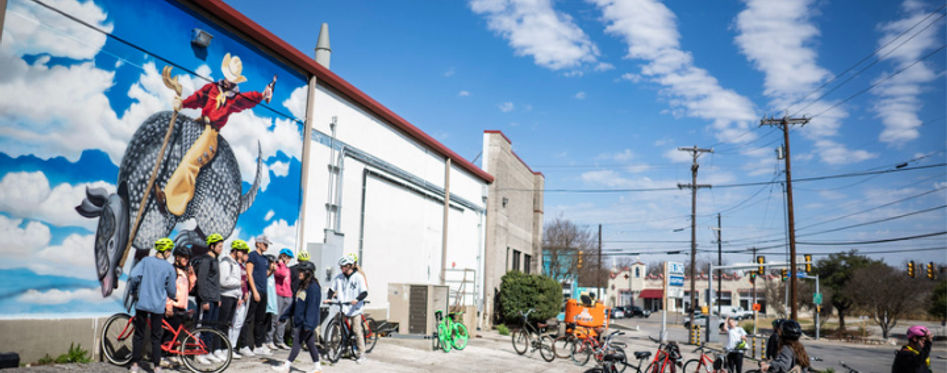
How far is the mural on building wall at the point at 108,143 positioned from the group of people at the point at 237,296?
0.86m

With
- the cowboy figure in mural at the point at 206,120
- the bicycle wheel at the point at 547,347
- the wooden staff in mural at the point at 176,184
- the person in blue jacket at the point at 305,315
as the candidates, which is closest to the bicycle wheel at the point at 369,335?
the person in blue jacket at the point at 305,315

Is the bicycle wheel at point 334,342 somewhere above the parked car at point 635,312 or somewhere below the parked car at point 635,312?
above

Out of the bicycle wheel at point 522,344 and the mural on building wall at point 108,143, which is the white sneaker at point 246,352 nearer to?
the mural on building wall at point 108,143

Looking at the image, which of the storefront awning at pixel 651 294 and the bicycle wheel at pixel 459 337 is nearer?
the bicycle wheel at pixel 459 337

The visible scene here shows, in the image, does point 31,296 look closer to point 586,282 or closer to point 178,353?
point 178,353

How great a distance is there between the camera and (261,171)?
12695 mm

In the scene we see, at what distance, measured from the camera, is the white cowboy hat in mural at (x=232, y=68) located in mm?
11625

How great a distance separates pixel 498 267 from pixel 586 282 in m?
50.5

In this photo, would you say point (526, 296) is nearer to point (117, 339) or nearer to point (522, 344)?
point (522, 344)


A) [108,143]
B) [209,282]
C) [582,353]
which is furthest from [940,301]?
[108,143]

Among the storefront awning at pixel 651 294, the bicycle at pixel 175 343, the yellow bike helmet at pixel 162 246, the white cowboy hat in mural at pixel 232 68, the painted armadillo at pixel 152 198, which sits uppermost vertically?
the white cowboy hat in mural at pixel 232 68

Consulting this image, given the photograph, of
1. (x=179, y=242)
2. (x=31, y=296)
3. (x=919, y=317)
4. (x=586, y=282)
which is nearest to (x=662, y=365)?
(x=179, y=242)

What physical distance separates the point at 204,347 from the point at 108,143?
3215 millimetres

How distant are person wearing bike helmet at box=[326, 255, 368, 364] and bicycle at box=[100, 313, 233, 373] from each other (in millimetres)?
2677
